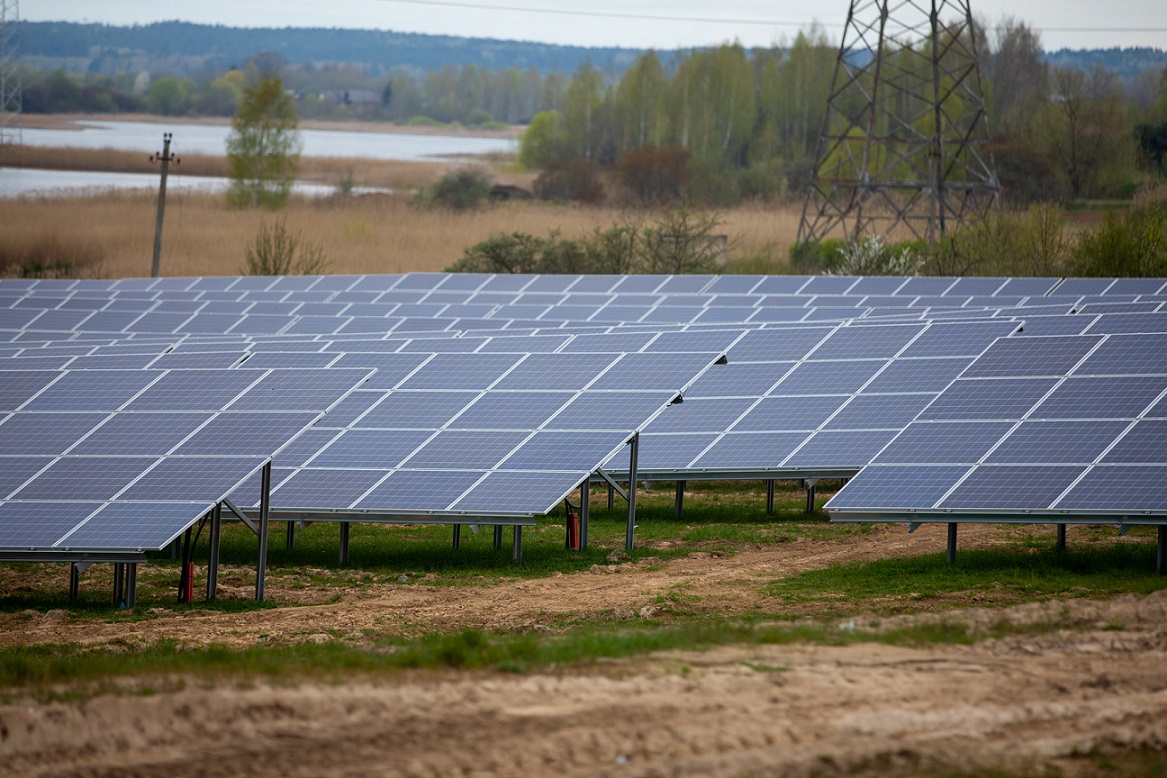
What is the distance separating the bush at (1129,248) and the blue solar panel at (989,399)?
24747 millimetres

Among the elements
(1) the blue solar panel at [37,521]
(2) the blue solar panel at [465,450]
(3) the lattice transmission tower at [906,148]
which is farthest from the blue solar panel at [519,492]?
(3) the lattice transmission tower at [906,148]

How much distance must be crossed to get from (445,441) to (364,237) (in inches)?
1835

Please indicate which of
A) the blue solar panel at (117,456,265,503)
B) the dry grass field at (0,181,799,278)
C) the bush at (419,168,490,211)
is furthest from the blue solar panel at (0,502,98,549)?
the bush at (419,168,490,211)

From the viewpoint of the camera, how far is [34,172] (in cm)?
10162

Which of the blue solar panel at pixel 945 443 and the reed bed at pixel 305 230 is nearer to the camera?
the blue solar panel at pixel 945 443

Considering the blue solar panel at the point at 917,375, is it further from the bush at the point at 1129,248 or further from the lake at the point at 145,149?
the lake at the point at 145,149

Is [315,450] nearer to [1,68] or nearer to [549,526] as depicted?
[549,526]

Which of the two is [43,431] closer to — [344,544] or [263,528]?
[263,528]

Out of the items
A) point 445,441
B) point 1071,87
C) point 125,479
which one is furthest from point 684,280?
point 1071,87

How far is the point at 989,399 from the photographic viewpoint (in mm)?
20812

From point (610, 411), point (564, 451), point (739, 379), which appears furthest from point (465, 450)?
point (739, 379)

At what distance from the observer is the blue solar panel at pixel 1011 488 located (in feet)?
59.7

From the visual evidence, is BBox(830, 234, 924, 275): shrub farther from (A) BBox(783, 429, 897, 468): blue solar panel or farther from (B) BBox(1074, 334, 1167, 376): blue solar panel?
(B) BBox(1074, 334, 1167, 376): blue solar panel

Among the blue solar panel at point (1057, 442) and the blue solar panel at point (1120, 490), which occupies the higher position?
the blue solar panel at point (1057, 442)
